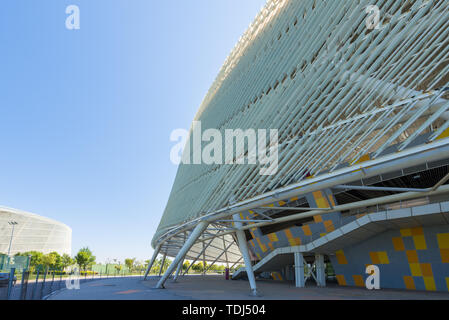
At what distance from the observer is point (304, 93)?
448 inches

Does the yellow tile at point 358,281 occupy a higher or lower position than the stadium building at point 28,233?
lower

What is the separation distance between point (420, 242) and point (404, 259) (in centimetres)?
150

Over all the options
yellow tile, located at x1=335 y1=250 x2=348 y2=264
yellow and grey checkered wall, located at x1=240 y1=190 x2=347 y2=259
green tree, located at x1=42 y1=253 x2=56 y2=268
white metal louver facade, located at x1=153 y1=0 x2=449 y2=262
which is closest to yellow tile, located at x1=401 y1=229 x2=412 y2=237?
yellow and grey checkered wall, located at x1=240 y1=190 x2=347 y2=259

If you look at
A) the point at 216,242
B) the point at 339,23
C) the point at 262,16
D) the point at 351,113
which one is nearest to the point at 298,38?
the point at 339,23

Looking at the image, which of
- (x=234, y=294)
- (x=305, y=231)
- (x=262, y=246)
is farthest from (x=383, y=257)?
(x=234, y=294)

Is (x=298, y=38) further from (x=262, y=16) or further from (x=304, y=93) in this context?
(x=262, y=16)

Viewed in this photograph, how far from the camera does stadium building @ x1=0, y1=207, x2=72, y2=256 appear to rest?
7025 centimetres

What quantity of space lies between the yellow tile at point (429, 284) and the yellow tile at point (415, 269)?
412mm

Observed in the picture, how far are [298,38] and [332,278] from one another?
21018mm

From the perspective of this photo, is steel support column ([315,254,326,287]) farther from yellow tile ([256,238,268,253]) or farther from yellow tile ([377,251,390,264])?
yellow tile ([256,238,268,253])

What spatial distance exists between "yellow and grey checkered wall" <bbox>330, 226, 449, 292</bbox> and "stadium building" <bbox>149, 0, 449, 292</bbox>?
61 mm

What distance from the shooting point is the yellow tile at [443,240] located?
1633cm

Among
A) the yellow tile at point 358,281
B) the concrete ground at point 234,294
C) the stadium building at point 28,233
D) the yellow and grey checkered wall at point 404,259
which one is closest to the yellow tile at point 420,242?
the yellow and grey checkered wall at point 404,259

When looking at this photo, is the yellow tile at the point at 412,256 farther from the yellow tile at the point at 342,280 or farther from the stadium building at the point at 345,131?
the yellow tile at the point at 342,280
